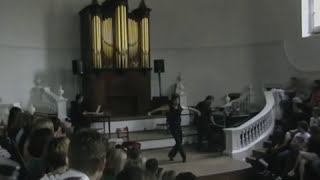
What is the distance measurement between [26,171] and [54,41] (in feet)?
29.7

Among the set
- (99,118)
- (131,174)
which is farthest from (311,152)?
(99,118)

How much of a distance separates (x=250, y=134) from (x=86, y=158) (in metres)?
7.08

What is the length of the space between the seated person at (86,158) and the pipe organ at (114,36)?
8.71 m

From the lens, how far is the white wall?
10.6 meters

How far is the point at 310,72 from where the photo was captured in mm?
9984

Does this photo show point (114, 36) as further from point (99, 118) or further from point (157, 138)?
point (157, 138)

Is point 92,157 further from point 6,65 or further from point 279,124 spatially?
point 6,65

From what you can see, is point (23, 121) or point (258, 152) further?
point (258, 152)

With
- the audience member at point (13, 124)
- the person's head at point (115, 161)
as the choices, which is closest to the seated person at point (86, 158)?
the person's head at point (115, 161)

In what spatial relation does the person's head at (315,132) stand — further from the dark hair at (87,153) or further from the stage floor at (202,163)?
the dark hair at (87,153)

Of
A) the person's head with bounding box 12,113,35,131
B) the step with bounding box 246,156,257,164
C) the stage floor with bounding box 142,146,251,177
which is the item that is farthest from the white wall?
the person's head with bounding box 12,113,35,131

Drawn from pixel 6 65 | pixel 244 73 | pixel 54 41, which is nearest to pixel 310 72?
pixel 244 73

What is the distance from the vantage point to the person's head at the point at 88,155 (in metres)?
1.83

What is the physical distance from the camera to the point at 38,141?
2.71 meters
